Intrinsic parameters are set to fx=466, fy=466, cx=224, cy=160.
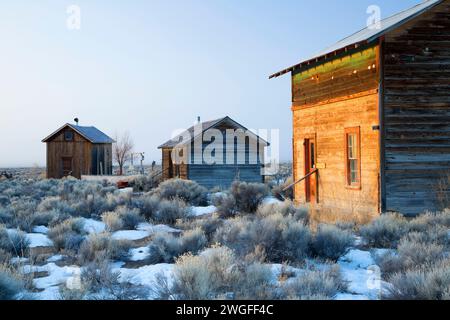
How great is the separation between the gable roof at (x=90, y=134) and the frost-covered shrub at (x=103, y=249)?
28048 mm

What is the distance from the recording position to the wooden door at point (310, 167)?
14.4m

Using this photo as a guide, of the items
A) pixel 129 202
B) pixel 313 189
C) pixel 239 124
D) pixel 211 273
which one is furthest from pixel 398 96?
pixel 239 124

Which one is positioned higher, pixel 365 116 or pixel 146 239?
pixel 365 116

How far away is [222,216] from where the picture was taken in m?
13.1

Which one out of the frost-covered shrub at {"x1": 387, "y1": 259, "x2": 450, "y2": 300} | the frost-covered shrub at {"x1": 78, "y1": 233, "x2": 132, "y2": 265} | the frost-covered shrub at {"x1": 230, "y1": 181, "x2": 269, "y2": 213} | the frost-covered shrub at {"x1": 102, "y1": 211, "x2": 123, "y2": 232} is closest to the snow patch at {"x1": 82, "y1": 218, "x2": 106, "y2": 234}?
the frost-covered shrub at {"x1": 102, "y1": 211, "x2": 123, "y2": 232}

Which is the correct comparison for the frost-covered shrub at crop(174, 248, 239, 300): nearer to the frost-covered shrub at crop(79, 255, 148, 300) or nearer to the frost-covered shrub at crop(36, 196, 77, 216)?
the frost-covered shrub at crop(79, 255, 148, 300)

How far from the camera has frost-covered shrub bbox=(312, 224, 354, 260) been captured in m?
7.50

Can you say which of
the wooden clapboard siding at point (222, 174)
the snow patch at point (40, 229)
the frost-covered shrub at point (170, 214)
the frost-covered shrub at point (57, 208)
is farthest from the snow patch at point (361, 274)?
the wooden clapboard siding at point (222, 174)

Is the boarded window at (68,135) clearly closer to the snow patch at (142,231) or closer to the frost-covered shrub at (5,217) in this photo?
the frost-covered shrub at (5,217)

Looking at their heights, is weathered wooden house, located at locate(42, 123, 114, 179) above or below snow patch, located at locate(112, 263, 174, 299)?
above

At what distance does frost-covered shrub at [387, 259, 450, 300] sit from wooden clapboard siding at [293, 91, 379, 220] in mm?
5678

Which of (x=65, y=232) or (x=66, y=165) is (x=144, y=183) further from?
(x=65, y=232)

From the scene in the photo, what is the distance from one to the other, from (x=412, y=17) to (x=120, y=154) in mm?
44232
